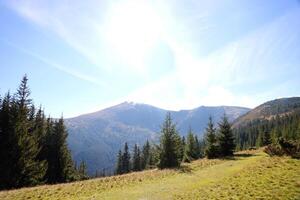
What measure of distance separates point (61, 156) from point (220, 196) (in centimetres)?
3899

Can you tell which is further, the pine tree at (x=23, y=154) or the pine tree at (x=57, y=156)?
the pine tree at (x=57, y=156)

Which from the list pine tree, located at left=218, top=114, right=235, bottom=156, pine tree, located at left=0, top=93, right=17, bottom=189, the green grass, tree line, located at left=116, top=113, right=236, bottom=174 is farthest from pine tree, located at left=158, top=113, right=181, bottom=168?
pine tree, located at left=0, top=93, right=17, bottom=189

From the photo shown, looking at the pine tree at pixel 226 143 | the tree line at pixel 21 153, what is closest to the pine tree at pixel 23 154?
the tree line at pixel 21 153

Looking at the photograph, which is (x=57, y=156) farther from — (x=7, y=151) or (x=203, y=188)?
(x=203, y=188)

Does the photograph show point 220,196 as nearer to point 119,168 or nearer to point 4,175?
point 4,175

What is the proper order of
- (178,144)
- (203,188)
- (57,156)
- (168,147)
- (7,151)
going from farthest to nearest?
(57,156)
(178,144)
(168,147)
(7,151)
(203,188)

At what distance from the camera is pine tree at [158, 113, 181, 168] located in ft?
146

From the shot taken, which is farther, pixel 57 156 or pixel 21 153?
pixel 57 156

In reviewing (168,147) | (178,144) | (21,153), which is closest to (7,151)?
(21,153)

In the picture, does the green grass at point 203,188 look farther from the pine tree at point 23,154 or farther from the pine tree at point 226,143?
the pine tree at point 226,143

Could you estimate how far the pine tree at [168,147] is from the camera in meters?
44.4

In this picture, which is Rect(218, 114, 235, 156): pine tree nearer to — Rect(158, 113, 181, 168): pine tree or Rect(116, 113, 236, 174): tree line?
Rect(116, 113, 236, 174): tree line

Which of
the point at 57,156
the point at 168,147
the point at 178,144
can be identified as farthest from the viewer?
the point at 57,156

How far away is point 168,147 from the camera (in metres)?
45.2
